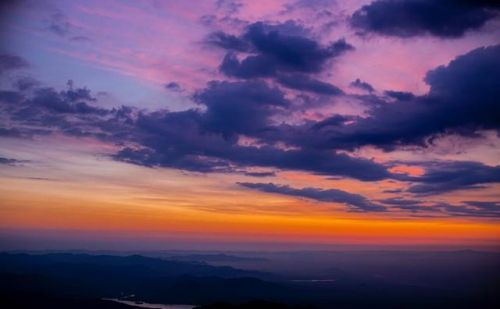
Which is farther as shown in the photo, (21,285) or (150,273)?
(150,273)

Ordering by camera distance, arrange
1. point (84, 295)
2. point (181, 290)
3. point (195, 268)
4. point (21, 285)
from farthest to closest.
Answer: point (195, 268), point (181, 290), point (84, 295), point (21, 285)

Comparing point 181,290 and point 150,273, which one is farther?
point 150,273

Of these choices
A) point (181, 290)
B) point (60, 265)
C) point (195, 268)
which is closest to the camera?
point (181, 290)

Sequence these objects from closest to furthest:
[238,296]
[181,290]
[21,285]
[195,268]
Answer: [21,285] → [238,296] → [181,290] → [195,268]

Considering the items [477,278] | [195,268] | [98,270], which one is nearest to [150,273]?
[98,270]

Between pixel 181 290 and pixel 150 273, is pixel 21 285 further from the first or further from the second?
pixel 150 273

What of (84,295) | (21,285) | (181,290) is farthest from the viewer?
(181,290)

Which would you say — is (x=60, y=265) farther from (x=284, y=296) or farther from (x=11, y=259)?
(x=284, y=296)

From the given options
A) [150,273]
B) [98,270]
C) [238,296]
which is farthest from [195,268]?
[238,296]

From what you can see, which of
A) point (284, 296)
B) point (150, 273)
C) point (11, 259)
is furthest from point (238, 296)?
point (11, 259)
